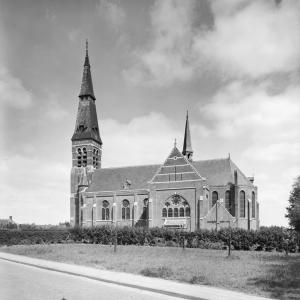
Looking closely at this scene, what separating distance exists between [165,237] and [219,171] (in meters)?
15.7

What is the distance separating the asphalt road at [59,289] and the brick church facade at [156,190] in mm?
30612

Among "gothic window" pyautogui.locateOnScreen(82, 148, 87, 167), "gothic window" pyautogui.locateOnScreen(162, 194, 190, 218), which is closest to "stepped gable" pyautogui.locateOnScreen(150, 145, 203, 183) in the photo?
"gothic window" pyautogui.locateOnScreen(162, 194, 190, 218)

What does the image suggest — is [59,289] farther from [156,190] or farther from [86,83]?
[86,83]

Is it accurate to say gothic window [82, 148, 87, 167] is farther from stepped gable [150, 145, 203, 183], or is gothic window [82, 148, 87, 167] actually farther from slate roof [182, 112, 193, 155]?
slate roof [182, 112, 193, 155]

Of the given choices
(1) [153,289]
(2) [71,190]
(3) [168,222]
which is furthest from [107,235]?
(1) [153,289]

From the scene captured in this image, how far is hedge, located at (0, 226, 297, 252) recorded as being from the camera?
33.2 metres

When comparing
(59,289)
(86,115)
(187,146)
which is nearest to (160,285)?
(59,289)

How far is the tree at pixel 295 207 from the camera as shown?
169 feet

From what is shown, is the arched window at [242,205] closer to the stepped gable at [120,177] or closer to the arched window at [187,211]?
the arched window at [187,211]

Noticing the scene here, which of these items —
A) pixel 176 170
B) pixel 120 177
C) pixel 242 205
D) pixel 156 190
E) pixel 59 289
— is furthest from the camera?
pixel 120 177

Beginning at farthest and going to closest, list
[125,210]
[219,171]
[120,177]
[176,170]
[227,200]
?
[120,177]
[125,210]
[219,171]
[227,200]
[176,170]

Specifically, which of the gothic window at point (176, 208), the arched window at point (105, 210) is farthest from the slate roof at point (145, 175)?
the gothic window at point (176, 208)

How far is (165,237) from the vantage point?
38219 millimetres

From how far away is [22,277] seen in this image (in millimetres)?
15547
